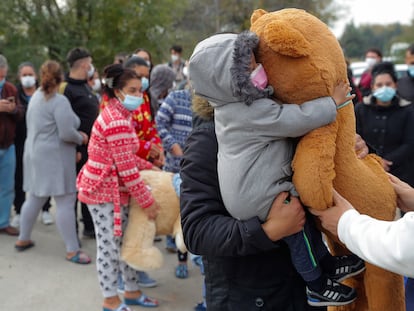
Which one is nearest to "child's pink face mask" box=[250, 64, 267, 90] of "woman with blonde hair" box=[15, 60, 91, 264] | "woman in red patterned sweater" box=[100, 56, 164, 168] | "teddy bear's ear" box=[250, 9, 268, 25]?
"teddy bear's ear" box=[250, 9, 268, 25]

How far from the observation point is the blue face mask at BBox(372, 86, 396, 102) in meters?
4.44

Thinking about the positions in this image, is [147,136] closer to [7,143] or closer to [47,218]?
[7,143]

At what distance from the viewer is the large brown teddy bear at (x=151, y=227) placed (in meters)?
3.28

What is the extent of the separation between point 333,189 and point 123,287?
2.75 metres

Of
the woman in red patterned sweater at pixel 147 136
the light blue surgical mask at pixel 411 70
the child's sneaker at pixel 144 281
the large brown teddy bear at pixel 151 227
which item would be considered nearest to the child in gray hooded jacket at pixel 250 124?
the large brown teddy bear at pixel 151 227

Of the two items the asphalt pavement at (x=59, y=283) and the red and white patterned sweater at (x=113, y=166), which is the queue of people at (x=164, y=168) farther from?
the asphalt pavement at (x=59, y=283)

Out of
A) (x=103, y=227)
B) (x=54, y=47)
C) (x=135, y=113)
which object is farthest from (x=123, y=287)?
(x=54, y=47)

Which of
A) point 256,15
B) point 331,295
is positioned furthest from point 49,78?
point 331,295

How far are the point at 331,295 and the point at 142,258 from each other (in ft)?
6.00

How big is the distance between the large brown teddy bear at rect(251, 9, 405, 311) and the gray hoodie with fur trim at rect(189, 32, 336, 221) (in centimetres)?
5

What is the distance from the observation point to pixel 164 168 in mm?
4559

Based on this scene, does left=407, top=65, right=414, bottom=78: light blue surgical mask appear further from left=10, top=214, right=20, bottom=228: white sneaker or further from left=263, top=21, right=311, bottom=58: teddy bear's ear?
left=10, top=214, right=20, bottom=228: white sneaker

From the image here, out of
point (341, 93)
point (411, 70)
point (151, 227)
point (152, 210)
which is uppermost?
point (341, 93)

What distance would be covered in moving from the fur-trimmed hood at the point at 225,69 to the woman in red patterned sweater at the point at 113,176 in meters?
1.72
